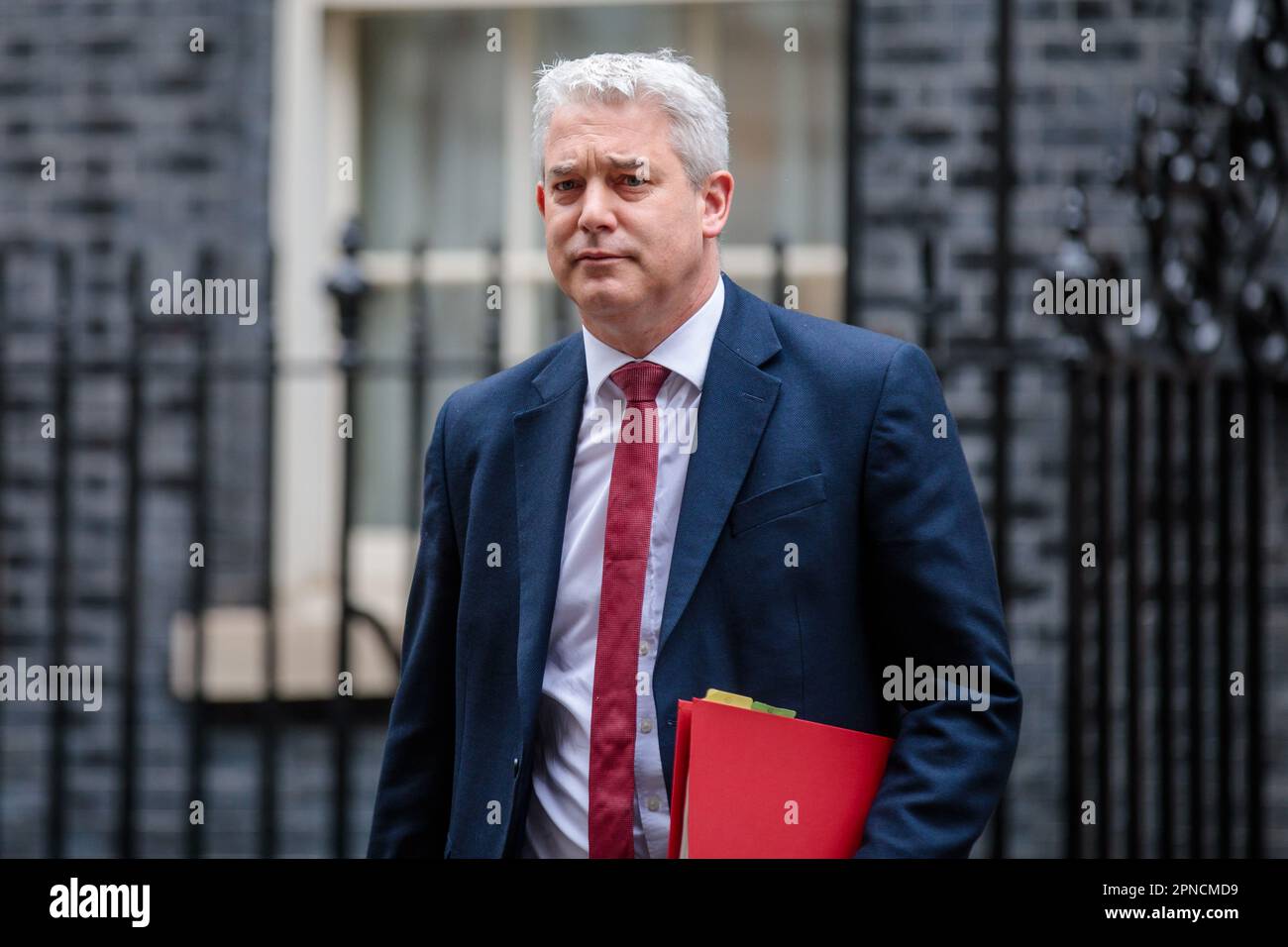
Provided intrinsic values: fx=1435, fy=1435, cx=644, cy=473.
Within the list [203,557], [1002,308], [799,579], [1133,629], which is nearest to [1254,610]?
[1133,629]

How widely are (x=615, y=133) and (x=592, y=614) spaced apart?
727mm

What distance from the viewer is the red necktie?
2127 mm

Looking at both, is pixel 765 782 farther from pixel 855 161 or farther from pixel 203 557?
pixel 855 161

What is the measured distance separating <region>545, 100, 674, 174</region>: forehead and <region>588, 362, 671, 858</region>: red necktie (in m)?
0.42

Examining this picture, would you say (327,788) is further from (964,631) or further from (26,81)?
(964,631)

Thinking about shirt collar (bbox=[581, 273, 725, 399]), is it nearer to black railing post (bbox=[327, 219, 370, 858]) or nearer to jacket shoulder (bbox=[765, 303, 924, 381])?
jacket shoulder (bbox=[765, 303, 924, 381])

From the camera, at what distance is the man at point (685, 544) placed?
→ 2115mm

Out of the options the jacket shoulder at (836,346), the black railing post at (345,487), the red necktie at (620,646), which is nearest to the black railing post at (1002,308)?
the black railing post at (345,487)

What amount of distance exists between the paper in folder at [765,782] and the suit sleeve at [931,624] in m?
0.04

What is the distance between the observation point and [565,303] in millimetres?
4594

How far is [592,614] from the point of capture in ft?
7.22
